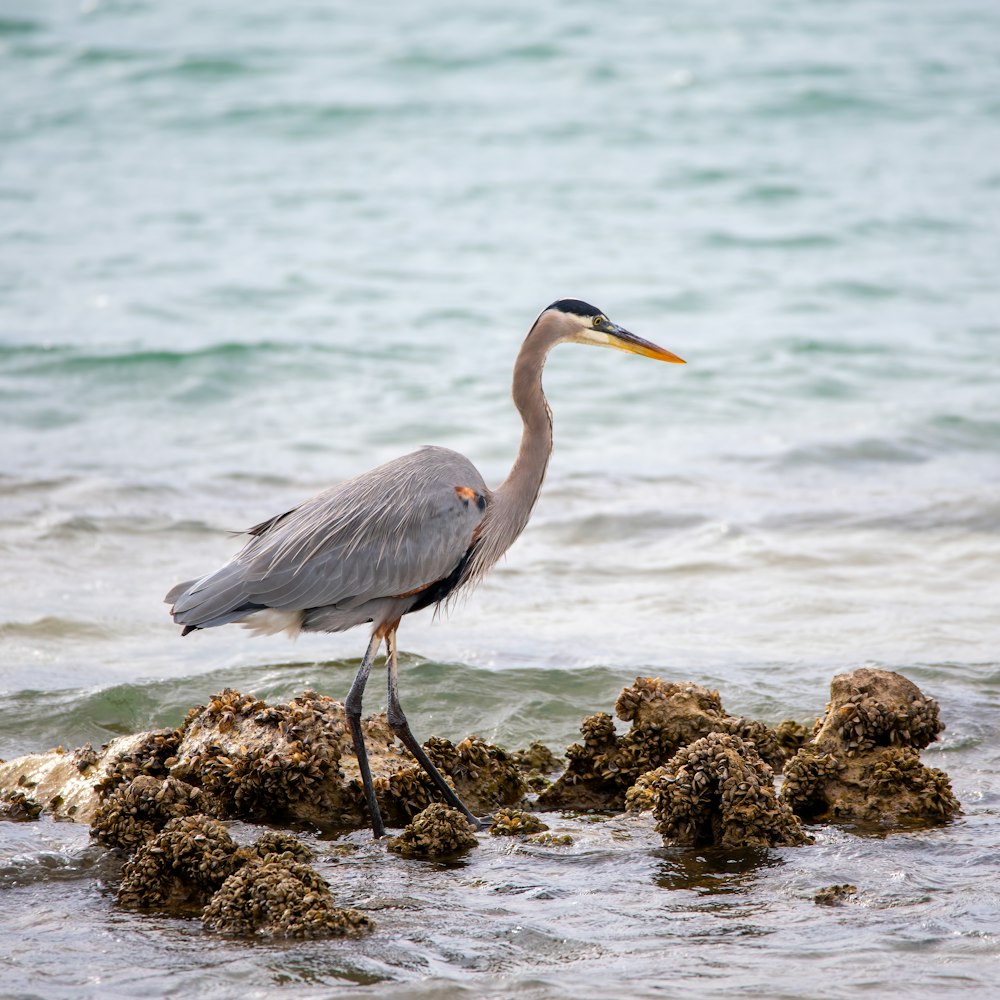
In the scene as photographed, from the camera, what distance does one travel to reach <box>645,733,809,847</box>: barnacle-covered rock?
508 centimetres

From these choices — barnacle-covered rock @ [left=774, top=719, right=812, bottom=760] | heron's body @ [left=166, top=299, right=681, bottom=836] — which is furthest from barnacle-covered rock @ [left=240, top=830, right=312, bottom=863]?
barnacle-covered rock @ [left=774, top=719, right=812, bottom=760]

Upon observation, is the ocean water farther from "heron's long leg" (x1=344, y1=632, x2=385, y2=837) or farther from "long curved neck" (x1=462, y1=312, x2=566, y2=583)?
"long curved neck" (x1=462, y1=312, x2=566, y2=583)

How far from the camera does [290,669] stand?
7438 mm

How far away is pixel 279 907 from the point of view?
4.36m

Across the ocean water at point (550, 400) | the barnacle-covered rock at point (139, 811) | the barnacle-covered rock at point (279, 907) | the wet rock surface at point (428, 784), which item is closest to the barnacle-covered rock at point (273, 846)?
the wet rock surface at point (428, 784)

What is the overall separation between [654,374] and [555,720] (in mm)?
9309

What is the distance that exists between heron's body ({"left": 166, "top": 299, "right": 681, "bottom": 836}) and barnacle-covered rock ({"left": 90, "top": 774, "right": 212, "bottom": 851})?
74cm

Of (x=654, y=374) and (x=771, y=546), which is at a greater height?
(x=654, y=374)

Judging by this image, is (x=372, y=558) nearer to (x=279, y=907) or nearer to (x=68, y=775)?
(x=68, y=775)

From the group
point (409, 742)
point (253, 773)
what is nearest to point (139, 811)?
point (253, 773)

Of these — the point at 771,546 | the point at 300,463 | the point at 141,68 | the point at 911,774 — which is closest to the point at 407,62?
the point at 141,68

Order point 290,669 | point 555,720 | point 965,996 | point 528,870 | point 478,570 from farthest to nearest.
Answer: point 290,669, point 555,720, point 478,570, point 528,870, point 965,996

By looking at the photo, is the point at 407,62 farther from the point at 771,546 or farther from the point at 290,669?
the point at 290,669

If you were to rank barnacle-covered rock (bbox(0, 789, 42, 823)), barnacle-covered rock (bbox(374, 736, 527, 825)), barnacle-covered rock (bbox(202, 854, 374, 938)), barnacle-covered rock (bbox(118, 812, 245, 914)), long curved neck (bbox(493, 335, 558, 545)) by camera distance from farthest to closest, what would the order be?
long curved neck (bbox(493, 335, 558, 545)) → barnacle-covered rock (bbox(374, 736, 527, 825)) → barnacle-covered rock (bbox(0, 789, 42, 823)) → barnacle-covered rock (bbox(118, 812, 245, 914)) → barnacle-covered rock (bbox(202, 854, 374, 938))
